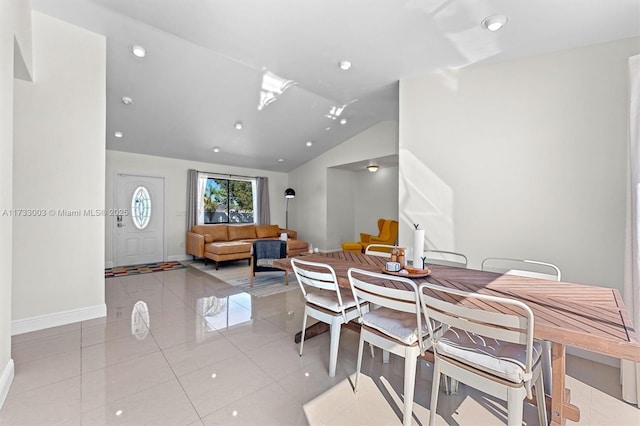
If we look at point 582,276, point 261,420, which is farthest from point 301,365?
point 582,276

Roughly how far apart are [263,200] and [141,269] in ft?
11.2

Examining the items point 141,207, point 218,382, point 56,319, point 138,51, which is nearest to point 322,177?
point 141,207

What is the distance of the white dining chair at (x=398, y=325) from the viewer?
1.50 metres

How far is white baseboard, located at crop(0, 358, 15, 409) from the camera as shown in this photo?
175 cm

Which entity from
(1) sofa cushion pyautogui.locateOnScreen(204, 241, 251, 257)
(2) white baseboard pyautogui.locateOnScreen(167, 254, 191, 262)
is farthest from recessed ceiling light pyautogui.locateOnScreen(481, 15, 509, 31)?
(2) white baseboard pyautogui.locateOnScreen(167, 254, 191, 262)

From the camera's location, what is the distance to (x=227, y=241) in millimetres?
6715

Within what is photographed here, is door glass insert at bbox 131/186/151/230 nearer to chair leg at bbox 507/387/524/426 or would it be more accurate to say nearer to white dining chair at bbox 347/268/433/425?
white dining chair at bbox 347/268/433/425

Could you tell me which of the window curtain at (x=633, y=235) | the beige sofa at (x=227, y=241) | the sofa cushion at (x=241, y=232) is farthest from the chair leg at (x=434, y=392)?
the sofa cushion at (x=241, y=232)

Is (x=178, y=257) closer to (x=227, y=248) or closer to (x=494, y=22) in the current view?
(x=227, y=248)

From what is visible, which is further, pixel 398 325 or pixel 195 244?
pixel 195 244

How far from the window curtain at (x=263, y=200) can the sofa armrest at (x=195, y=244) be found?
1966 mm

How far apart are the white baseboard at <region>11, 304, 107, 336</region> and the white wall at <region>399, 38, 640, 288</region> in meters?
3.73

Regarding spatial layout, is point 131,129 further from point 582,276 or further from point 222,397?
point 582,276

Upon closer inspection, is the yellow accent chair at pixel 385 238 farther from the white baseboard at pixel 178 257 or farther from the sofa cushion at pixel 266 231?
the white baseboard at pixel 178 257
